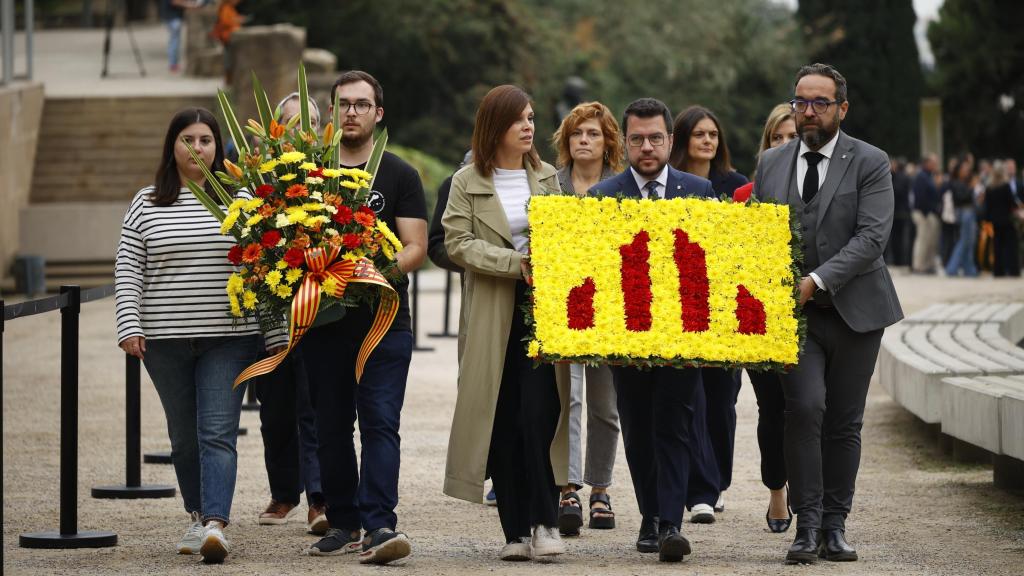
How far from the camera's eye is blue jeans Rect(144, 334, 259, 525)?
7.12 metres

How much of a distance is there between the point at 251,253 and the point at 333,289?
385 millimetres

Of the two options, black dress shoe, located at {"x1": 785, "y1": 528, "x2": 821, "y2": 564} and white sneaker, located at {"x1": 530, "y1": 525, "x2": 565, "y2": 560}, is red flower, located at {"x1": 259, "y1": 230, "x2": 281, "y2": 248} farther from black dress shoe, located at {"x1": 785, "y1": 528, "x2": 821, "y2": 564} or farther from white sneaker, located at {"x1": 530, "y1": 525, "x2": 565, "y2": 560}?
black dress shoe, located at {"x1": 785, "y1": 528, "x2": 821, "y2": 564}

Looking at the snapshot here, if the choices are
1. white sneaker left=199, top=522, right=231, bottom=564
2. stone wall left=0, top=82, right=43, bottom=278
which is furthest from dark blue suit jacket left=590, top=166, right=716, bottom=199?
stone wall left=0, top=82, right=43, bottom=278

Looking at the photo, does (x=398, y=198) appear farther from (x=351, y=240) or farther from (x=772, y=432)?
(x=772, y=432)

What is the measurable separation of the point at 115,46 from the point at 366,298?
34.1 m

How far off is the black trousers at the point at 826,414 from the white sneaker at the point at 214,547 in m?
2.46

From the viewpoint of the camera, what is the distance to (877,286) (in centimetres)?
700

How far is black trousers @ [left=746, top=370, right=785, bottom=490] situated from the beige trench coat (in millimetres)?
1265

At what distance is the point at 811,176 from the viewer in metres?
7.13

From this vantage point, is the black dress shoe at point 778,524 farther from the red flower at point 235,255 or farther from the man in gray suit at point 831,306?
the red flower at point 235,255

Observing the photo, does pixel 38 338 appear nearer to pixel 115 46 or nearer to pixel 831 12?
pixel 115 46

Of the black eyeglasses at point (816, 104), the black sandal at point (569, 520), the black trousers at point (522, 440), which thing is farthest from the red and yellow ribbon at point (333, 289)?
the black eyeglasses at point (816, 104)

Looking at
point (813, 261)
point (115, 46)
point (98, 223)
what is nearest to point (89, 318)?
point (98, 223)

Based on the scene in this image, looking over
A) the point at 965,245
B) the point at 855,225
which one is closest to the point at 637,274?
the point at 855,225
